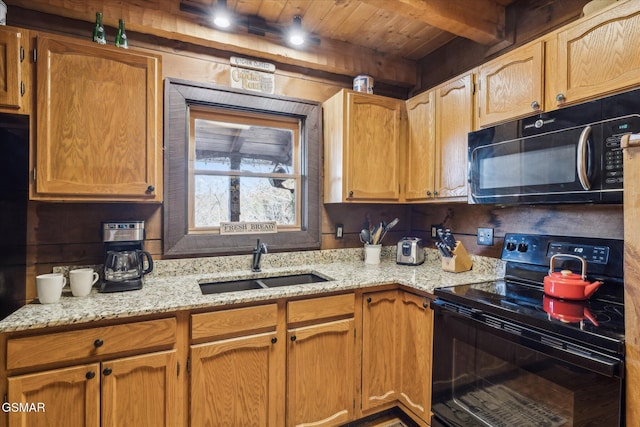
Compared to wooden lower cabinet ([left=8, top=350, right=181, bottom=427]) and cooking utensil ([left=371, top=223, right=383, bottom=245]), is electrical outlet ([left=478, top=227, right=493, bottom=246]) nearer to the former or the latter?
cooking utensil ([left=371, top=223, right=383, bottom=245])

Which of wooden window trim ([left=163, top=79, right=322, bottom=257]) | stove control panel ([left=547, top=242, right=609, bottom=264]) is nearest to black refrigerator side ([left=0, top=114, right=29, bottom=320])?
wooden window trim ([left=163, top=79, right=322, bottom=257])

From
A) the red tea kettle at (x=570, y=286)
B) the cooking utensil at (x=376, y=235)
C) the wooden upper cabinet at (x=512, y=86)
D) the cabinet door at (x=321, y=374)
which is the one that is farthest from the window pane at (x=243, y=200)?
the red tea kettle at (x=570, y=286)

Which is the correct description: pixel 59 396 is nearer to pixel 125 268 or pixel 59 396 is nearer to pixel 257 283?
pixel 125 268

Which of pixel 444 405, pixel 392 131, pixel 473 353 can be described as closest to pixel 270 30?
pixel 392 131

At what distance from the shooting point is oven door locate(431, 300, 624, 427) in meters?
1.01

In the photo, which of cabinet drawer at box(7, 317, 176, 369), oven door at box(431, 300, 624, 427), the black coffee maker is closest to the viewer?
oven door at box(431, 300, 624, 427)

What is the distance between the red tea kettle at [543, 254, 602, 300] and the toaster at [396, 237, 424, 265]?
946mm

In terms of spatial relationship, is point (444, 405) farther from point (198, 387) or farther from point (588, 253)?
point (198, 387)

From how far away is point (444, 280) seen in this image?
1.86 m

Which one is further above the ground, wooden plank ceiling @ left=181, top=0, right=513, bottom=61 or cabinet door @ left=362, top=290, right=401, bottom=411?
wooden plank ceiling @ left=181, top=0, right=513, bottom=61

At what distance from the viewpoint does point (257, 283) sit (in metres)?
2.00

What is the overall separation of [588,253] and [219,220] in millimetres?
2071

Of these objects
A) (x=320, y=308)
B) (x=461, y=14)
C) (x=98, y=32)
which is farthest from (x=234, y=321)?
(x=461, y=14)

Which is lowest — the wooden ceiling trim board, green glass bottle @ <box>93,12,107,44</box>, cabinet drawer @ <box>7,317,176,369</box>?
cabinet drawer @ <box>7,317,176,369</box>
